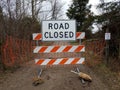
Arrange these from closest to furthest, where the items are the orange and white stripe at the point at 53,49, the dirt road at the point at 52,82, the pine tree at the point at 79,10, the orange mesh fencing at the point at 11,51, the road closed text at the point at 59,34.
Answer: the dirt road at the point at 52,82 < the road closed text at the point at 59,34 < the orange and white stripe at the point at 53,49 < the orange mesh fencing at the point at 11,51 < the pine tree at the point at 79,10

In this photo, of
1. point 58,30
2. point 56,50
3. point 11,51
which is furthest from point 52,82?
point 11,51

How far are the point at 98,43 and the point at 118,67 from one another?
4.48m

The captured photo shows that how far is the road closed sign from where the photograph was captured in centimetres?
1080

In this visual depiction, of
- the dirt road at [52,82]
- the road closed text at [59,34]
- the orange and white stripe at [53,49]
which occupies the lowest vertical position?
the dirt road at [52,82]

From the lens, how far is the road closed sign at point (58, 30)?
10805mm

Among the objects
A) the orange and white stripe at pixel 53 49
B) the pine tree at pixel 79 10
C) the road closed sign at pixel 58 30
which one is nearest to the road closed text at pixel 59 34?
the road closed sign at pixel 58 30

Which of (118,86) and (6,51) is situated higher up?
(6,51)

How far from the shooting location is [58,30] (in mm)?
10805

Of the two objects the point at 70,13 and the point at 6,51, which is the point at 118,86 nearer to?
the point at 6,51

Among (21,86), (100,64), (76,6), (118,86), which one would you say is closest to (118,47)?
(100,64)

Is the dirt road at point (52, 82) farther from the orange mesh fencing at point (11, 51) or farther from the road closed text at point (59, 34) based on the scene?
the road closed text at point (59, 34)

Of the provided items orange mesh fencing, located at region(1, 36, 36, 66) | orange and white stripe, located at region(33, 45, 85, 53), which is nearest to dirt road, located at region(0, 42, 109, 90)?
orange and white stripe, located at region(33, 45, 85, 53)

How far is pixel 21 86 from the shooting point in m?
8.59

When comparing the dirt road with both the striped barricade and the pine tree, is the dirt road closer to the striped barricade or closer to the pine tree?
the striped barricade
